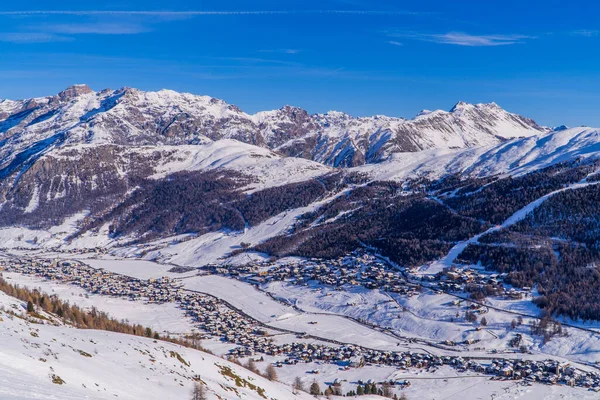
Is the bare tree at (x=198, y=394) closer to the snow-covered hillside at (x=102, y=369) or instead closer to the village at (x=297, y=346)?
the snow-covered hillside at (x=102, y=369)

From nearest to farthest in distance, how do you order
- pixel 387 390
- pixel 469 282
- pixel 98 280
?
pixel 387 390 → pixel 469 282 → pixel 98 280

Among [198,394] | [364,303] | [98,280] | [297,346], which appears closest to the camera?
[198,394]

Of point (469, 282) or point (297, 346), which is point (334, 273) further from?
point (297, 346)

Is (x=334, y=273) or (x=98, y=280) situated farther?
(x=98, y=280)

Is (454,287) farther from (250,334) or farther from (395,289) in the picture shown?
(250,334)

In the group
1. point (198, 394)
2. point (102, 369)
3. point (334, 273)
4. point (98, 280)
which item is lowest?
point (98, 280)

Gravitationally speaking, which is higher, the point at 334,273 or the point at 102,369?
the point at 102,369

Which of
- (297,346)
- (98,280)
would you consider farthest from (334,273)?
(98,280)
